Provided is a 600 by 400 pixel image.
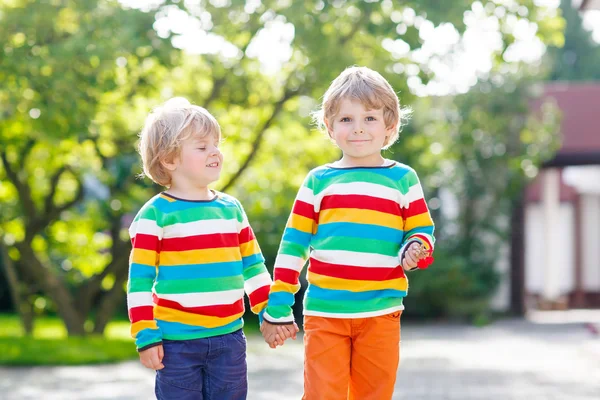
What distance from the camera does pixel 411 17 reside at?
8.57 metres

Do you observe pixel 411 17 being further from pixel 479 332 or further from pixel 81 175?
pixel 479 332

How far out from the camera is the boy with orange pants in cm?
328

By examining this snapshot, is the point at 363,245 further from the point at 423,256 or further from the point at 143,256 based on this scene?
the point at 143,256

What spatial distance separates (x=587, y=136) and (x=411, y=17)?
27.6ft

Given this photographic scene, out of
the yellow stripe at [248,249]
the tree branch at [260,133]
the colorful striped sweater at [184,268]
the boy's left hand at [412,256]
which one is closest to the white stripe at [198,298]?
the colorful striped sweater at [184,268]

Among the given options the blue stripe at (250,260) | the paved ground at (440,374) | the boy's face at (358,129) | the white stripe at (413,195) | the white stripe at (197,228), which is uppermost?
the boy's face at (358,129)

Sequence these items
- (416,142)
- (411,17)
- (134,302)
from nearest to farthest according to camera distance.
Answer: (134,302) → (411,17) → (416,142)

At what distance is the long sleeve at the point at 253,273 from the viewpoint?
3.38 metres

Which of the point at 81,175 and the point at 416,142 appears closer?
the point at 81,175

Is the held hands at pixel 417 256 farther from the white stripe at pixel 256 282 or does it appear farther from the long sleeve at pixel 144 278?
the long sleeve at pixel 144 278

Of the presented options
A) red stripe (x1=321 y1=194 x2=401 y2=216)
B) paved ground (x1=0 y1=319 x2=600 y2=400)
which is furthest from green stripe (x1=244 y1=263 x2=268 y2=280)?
paved ground (x1=0 y1=319 x2=600 y2=400)

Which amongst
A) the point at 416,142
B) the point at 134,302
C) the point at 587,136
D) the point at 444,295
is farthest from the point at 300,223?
the point at 587,136

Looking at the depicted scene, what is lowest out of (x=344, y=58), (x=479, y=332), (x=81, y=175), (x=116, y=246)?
(x=479, y=332)

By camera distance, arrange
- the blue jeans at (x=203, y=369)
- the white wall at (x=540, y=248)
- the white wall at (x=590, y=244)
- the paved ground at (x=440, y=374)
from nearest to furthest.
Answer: the blue jeans at (x=203, y=369) → the paved ground at (x=440, y=374) → the white wall at (x=590, y=244) → the white wall at (x=540, y=248)
